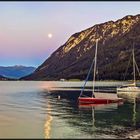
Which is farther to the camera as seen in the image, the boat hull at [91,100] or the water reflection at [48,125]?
the boat hull at [91,100]

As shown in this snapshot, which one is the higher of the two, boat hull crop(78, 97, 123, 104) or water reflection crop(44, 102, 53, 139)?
boat hull crop(78, 97, 123, 104)

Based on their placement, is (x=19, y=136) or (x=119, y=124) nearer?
(x=19, y=136)

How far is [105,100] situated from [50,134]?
5454 centimetres

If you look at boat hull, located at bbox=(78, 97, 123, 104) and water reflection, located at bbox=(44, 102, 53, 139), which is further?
boat hull, located at bbox=(78, 97, 123, 104)

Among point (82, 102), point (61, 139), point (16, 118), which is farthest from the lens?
point (82, 102)

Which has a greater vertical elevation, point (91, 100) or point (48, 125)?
point (91, 100)

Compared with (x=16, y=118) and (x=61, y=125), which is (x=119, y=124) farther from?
(x=16, y=118)

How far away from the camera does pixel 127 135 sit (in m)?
54.1

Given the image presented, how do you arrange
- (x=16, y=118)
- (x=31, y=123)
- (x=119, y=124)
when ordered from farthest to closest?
1. (x=16, y=118)
2. (x=31, y=123)
3. (x=119, y=124)

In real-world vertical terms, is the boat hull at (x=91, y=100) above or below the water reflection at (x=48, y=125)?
Answer: above

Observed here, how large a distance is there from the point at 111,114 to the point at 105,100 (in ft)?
87.7

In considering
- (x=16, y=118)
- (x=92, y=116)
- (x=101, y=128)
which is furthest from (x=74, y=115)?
(x=101, y=128)

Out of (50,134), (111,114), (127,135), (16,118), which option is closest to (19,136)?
(50,134)

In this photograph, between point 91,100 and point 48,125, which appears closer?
point 48,125
